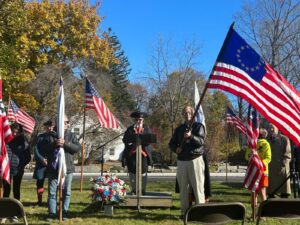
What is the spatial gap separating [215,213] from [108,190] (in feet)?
14.9

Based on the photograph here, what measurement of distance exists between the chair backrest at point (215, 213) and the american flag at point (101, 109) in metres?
7.57

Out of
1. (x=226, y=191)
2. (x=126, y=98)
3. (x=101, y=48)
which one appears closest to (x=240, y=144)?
(x=101, y=48)

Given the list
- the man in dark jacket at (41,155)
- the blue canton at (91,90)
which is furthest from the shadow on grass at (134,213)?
the blue canton at (91,90)

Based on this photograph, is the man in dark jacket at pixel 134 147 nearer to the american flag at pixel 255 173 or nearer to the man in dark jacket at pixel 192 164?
the man in dark jacket at pixel 192 164

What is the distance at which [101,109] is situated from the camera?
A: 12.2 m

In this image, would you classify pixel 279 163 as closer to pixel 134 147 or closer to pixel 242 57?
pixel 134 147

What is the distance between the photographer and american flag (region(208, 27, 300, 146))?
247 inches

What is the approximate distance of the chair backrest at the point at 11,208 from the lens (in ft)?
15.8

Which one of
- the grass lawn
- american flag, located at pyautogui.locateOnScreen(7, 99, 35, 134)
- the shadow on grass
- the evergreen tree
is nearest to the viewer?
the grass lawn

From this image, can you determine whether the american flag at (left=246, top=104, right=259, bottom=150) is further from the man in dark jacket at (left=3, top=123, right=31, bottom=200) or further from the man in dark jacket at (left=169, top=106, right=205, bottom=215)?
the man in dark jacket at (left=3, top=123, right=31, bottom=200)

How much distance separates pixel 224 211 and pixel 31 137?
28115 millimetres

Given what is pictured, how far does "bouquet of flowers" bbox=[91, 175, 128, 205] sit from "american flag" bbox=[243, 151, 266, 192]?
248 cm

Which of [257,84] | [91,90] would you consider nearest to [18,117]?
[91,90]

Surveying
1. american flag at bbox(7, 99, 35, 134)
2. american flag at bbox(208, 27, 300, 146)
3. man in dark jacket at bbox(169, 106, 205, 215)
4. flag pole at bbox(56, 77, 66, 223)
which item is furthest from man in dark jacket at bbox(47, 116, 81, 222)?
american flag at bbox(7, 99, 35, 134)
